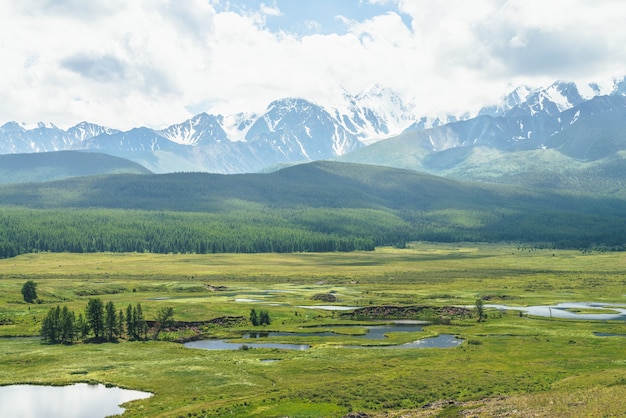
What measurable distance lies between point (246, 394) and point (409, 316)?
8004 centimetres

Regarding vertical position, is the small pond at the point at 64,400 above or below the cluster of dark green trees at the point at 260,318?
below

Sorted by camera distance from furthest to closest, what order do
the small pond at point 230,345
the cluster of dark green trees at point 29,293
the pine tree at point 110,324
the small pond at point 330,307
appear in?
the small pond at point 330,307 < the cluster of dark green trees at point 29,293 < the pine tree at point 110,324 < the small pond at point 230,345

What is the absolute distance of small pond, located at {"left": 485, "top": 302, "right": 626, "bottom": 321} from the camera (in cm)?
14588

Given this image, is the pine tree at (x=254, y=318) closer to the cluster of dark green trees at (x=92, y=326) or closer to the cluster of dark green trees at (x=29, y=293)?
the cluster of dark green trees at (x=92, y=326)

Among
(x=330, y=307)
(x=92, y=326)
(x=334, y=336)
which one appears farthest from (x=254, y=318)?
(x=92, y=326)

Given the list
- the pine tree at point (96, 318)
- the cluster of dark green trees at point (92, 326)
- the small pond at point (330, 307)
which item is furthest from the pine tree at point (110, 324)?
the small pond at point (330, 307)

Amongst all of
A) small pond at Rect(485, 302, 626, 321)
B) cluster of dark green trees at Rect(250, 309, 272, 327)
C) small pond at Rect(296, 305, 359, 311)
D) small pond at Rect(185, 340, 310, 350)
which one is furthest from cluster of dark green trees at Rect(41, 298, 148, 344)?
small pond at Rect(485, 302, 626, 321)

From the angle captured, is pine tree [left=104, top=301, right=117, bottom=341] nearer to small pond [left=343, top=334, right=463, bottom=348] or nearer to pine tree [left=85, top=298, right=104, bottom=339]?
pine tree [left=85, top=298, right=104, bottom=339]

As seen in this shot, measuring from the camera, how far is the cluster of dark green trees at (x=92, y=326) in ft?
374

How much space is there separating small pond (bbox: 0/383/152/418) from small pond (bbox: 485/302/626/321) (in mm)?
106333

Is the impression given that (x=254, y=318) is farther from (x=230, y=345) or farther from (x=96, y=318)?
(x=96, y=318)

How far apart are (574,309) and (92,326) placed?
378ft

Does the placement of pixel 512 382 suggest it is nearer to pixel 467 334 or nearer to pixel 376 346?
pixel 376 346

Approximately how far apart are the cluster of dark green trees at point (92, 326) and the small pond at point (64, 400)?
106ft
